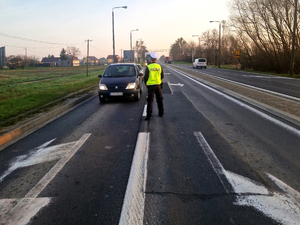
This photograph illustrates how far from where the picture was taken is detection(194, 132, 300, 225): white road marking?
286 cm

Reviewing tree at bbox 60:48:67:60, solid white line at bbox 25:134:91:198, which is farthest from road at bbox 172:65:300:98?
tree at bbox 60:48:67:60

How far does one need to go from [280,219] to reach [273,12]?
3387 cm

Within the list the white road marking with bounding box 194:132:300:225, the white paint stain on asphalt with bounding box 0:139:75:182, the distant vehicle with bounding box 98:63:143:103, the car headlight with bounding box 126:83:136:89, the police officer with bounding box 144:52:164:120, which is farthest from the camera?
the car headlight with bounding box 126:83:136:89

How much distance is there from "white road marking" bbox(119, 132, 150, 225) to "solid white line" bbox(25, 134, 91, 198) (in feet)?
3.87

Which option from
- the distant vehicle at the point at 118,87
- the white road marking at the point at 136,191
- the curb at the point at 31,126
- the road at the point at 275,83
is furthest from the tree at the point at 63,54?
the white road marking at the point at 136,191

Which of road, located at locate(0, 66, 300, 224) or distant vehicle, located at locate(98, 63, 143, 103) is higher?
distant vehicle, located at locate(98, 63, 143, 103)

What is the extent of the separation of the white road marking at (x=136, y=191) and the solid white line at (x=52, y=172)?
118cm

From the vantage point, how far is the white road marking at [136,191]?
2877 millimetres

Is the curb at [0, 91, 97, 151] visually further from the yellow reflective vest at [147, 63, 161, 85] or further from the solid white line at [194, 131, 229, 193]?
the solid white line at [194, 131, 229, 193]

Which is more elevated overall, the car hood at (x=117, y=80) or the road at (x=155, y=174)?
the car hood at (x=117, y=80)

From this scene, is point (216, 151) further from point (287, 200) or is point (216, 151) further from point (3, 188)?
point (3, 188)

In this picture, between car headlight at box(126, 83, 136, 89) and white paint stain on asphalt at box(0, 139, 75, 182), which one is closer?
white paint stain on asphalt at box(0, 139, 75, 182)

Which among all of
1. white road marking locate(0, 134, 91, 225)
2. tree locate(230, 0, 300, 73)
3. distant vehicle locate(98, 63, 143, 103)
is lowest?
white road marking locate(0, 134, 91, 225)

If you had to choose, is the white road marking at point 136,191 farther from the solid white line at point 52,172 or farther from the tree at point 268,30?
the tree at point 268,30
